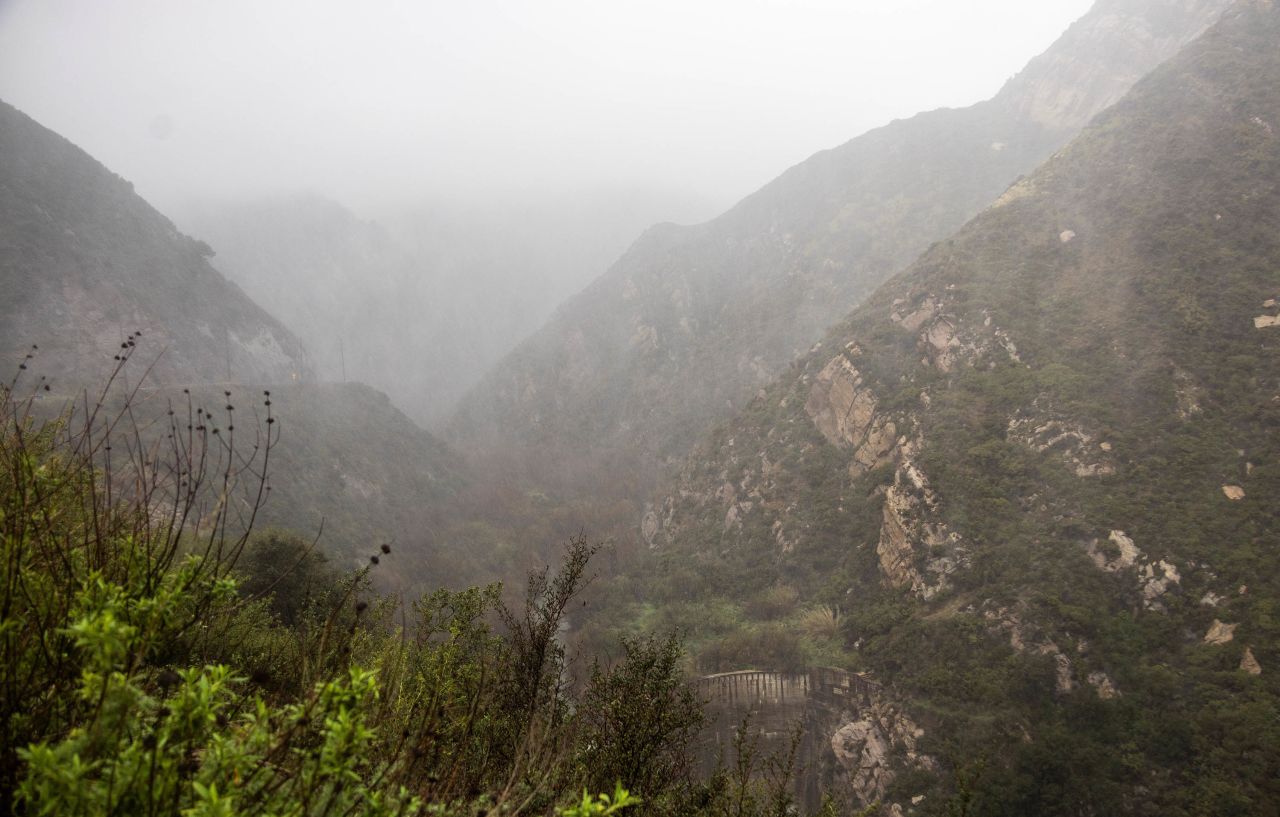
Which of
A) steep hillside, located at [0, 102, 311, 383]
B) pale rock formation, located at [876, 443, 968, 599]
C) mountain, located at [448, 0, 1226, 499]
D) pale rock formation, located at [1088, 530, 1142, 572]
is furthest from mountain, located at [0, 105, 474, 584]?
pale rock formation, located at [1088, 530, 1142, 572]

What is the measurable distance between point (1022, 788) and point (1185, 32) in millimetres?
77987

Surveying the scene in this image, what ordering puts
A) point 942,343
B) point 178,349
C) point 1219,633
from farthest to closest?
→ 1. point 178,349
2. point 942,343
3. point 1219,633

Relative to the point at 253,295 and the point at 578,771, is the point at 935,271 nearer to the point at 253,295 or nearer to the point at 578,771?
the point at 578,771

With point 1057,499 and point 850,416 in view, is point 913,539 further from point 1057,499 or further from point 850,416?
point 850,416

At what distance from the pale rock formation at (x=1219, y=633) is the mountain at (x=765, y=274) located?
48.7 meters

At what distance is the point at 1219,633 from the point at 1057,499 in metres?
7.08

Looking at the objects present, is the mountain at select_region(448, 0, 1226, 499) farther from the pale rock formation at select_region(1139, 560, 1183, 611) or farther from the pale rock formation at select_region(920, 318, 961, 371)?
the pale rock formation at select_region(1139, 560, 1183, 611)

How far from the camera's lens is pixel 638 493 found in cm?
5891

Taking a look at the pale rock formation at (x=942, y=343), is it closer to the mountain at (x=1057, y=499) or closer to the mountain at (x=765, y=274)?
the mountain at (x=1057, y=499)

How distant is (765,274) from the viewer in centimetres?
8275

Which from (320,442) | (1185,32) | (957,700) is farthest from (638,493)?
(1185,32)

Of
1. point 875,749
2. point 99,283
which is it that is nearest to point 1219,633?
point 875,749

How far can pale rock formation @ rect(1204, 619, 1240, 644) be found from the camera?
15.7m

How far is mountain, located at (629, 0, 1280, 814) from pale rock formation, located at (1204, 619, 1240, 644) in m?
0.05
